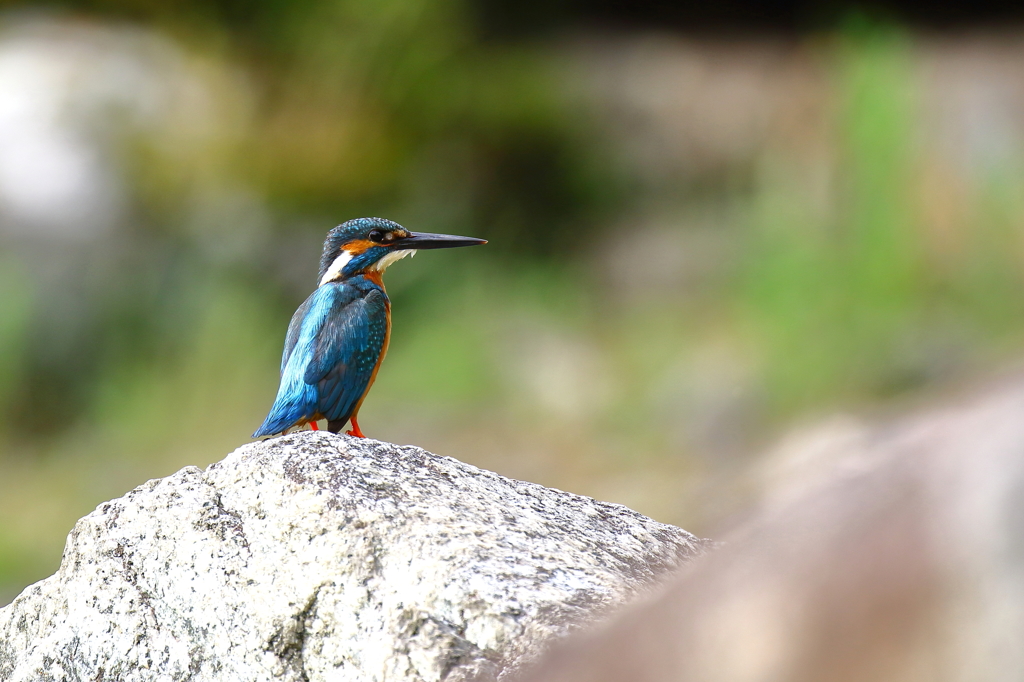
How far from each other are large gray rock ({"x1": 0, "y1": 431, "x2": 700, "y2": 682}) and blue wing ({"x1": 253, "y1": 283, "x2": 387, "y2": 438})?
47 cm

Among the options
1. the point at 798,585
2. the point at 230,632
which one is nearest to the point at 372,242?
the point at 230,632

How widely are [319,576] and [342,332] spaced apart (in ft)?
3.42

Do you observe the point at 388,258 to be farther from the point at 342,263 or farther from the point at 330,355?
the point at 330,355

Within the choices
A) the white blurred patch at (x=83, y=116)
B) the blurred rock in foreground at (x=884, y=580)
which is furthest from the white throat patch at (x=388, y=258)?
the white blurred patch at (x=83, y=116)

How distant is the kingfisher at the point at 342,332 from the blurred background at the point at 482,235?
3485 millimetres

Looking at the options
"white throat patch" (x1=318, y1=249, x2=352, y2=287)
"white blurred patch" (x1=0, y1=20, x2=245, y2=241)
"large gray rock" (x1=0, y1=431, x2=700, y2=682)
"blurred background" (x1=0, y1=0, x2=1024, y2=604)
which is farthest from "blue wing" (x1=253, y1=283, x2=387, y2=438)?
"white blurred patch" (x1=0, y1=20, x2=245, y2=241)

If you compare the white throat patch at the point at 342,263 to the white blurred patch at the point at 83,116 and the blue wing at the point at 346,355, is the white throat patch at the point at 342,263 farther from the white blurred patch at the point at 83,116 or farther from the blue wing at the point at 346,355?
the white blurred patch at the point at 83,116

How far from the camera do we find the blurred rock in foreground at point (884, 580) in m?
0.66

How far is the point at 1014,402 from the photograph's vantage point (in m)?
0.71

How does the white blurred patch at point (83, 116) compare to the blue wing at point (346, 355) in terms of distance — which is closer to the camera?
the blue wing at point (346, 355)

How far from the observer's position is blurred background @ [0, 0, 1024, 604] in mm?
6527

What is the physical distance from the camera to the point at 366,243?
295cm

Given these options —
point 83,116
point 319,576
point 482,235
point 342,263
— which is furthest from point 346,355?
point 83,116

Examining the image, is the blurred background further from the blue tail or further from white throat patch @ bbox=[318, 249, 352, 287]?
the blue tail
